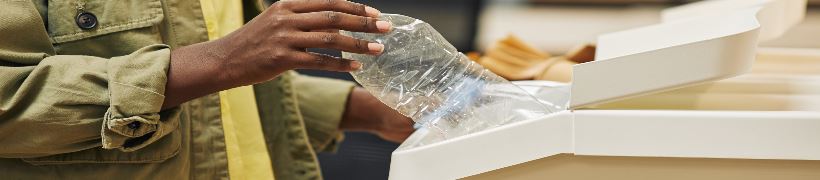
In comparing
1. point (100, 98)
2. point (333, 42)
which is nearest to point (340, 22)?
point (333, 42)

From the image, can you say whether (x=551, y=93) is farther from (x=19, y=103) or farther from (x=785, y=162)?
(x=19, y=103)

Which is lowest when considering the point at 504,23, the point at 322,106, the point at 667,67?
the point at 504,23

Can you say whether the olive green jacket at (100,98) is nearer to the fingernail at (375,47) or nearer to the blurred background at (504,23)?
the fingernail at (375,47)

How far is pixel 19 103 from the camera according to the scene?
103 centimetres

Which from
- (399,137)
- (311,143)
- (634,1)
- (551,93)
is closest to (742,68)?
(551,93)

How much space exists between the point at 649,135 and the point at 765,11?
0.37 m

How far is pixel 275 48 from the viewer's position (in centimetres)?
97

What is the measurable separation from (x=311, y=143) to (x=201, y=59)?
2.12 ft

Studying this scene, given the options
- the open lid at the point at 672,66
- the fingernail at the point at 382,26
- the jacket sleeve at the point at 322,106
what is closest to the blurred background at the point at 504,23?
the jacket sleeve at the point at 322,106

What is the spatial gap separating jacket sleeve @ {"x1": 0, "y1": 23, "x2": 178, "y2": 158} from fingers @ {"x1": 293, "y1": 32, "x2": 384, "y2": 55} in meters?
0.18

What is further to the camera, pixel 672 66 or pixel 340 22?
pixel 340 22

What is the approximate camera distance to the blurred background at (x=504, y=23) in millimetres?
3258

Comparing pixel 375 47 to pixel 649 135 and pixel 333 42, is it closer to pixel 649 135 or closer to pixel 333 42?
pixel 333 42

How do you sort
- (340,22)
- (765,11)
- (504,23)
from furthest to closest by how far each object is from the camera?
(504,23)
(765,11)
(340,22)
